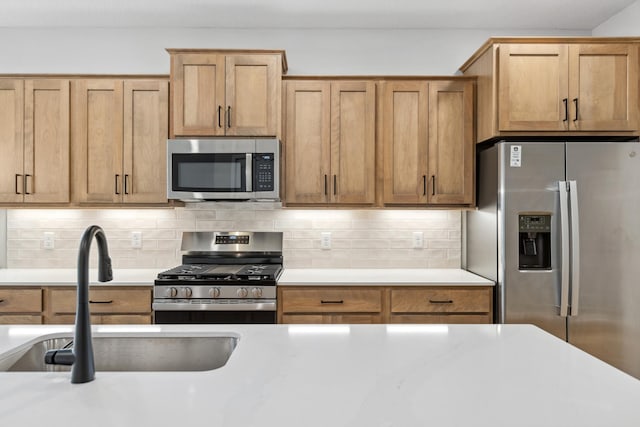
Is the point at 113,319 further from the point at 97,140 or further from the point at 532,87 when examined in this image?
the point at 532,87

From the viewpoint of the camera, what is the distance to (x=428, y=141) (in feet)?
9.55

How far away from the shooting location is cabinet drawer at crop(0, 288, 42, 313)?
2.62m

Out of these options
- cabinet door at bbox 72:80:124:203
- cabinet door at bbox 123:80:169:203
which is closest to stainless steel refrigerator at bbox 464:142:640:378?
cabinet door at bbox 123:80:169:203

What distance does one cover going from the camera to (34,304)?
2615 mm

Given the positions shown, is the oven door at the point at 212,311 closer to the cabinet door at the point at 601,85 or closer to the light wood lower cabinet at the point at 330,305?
the light wood lower cabinet at the point at 330,305

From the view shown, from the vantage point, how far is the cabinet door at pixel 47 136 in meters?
2.86

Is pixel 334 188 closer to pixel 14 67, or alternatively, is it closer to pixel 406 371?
pixel 406 371

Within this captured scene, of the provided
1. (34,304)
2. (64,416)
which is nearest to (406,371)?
(64,416)

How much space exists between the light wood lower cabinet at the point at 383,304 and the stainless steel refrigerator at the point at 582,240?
0.21 meters

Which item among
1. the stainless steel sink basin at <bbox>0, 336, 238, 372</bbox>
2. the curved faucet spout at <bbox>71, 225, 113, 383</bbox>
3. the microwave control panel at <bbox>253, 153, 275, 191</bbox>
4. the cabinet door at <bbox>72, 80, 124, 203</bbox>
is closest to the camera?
the curved faucet spout at <bbox>71, 225, 113, 383</bbox>

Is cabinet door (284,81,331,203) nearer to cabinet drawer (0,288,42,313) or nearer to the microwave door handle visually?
the microwave door handle

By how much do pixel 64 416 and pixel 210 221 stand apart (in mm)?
2451

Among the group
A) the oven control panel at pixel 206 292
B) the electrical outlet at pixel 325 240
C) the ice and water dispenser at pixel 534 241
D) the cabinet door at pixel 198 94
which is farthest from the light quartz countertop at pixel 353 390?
the electrical outlet at pixel 325 240

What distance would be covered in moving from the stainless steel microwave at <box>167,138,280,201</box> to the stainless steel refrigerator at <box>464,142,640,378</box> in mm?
1507
